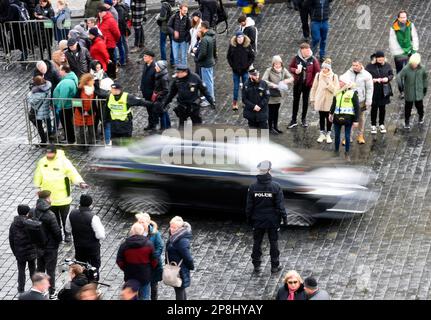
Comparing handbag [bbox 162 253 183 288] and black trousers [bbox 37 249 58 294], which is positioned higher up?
handbag [bbox 162 253 183 288]

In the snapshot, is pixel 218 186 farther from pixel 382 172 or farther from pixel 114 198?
pixel 382 172

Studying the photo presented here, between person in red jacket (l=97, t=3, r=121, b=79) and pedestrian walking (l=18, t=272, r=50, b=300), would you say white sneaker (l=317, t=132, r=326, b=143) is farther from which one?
pedestrian walking (l=18, t=272, r=50, b=300)

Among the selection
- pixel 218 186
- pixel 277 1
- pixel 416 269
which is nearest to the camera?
pixel 416 269

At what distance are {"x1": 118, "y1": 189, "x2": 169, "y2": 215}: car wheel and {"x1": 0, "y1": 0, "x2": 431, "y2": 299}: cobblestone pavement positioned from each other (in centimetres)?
20

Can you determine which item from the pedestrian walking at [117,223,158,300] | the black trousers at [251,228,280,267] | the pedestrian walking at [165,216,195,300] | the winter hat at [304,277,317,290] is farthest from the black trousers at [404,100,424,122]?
the winter hat at [304,277,317,290]

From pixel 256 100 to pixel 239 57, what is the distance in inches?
91.4

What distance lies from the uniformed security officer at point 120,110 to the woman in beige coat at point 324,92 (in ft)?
11.9

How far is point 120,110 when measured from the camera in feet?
75.2

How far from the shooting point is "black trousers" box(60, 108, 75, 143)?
24.1 metres

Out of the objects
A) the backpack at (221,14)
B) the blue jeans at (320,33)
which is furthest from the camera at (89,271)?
the backpack at (221,14)

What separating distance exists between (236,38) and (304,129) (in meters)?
2.44

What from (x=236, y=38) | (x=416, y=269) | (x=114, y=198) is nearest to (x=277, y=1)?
(x=236, y=38)

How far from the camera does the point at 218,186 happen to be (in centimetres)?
2028

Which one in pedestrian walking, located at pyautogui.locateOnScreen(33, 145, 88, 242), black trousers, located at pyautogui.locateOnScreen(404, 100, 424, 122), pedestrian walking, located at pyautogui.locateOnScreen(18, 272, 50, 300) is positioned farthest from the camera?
black trousers, located at pyautogui.locateOnScreen(404, 100, 424, 122)
